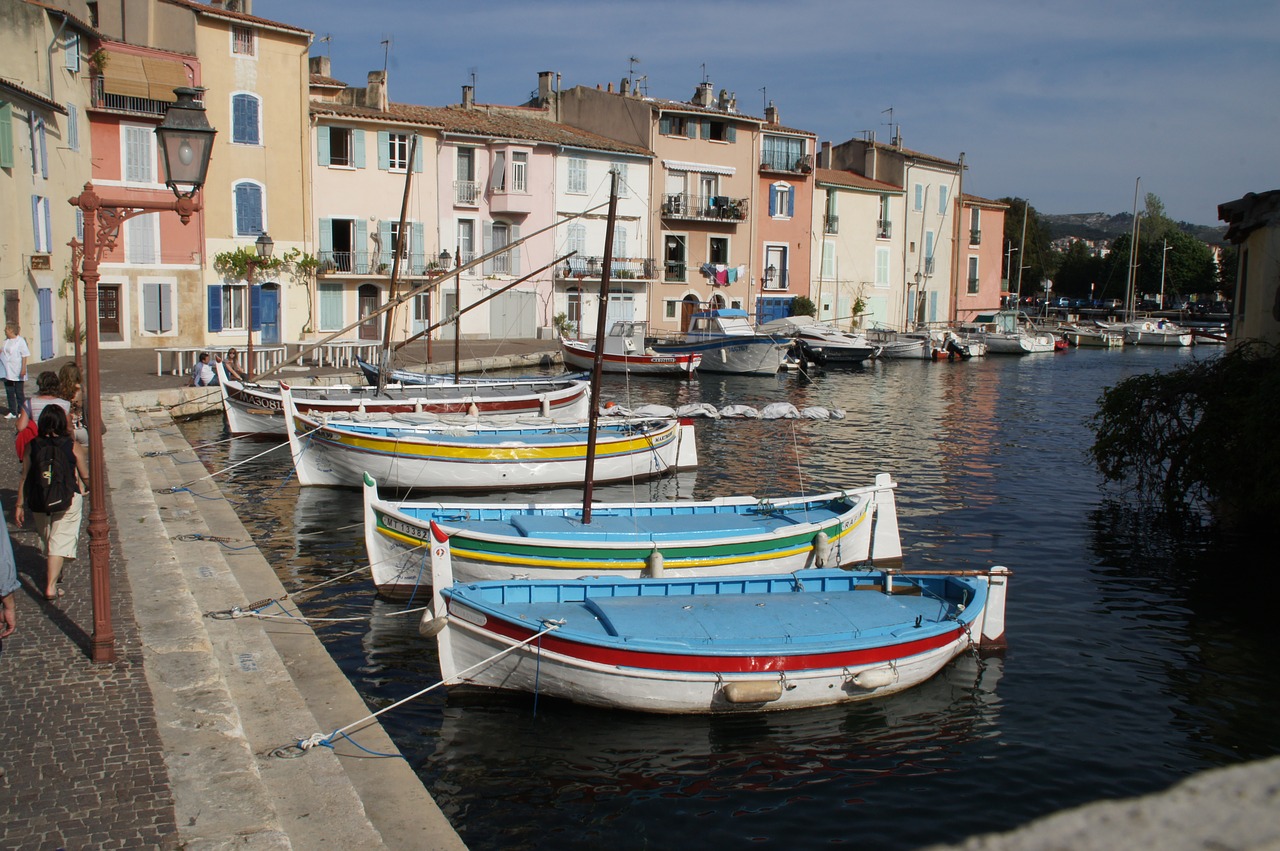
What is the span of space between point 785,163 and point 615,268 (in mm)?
14430

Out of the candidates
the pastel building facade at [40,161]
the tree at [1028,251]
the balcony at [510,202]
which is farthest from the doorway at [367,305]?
the tree at [1028,251]

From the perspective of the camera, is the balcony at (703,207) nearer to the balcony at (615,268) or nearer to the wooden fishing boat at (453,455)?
the balcony at (615,268)

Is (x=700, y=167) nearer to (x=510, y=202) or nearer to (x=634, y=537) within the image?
(x=510, y=202)

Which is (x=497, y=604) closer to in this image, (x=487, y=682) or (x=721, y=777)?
(x=487, y=682)

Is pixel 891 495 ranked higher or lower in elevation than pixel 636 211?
lower

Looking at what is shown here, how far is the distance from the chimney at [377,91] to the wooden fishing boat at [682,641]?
41742mm

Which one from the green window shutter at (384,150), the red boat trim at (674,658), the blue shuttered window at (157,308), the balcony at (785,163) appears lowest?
the red boat trim at (674,658)

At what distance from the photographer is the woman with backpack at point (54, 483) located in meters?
9.77

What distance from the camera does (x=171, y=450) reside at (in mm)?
23016

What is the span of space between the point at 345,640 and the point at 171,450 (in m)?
12.1

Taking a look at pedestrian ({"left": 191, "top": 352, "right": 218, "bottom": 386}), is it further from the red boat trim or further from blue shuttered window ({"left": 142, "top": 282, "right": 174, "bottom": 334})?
the red boat trim

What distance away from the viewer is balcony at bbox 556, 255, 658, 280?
54500 millimetres

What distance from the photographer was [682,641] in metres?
10.8

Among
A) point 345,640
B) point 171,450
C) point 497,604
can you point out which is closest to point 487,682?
point 497,604
